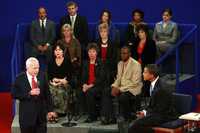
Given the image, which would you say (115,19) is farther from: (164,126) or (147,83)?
(164,126)

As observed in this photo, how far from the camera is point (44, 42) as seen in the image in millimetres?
10484

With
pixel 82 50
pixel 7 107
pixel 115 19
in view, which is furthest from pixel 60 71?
pixel 115 19

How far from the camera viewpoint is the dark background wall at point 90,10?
11.6 metres

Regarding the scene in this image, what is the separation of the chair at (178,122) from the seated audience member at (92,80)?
4.75 ft

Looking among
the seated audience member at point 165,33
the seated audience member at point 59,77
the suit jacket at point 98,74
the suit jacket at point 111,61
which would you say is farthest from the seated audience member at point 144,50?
the seated audience member at point 59,77

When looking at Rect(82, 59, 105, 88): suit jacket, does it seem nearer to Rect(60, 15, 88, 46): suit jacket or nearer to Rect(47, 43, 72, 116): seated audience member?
Rect(47, 43, 72, 116): seated audience member

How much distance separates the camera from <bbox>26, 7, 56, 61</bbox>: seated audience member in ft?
34.1

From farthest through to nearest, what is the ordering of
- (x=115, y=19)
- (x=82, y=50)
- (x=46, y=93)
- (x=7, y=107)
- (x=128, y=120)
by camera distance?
(x=115, y=19) → (x=7, y=107) → (x=82, y=50) → (x=128, y=120) → (x=46, y=93)

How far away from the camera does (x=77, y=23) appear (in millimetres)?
10406

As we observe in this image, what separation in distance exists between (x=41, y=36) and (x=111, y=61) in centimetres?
174

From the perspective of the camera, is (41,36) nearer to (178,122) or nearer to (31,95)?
(31,95)

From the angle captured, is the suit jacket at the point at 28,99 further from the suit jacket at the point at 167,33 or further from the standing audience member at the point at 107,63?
the suit jacket at the point at 167,33

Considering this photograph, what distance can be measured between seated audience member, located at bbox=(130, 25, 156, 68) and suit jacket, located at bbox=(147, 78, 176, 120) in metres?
1.65

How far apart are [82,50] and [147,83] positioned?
137 centimetres
